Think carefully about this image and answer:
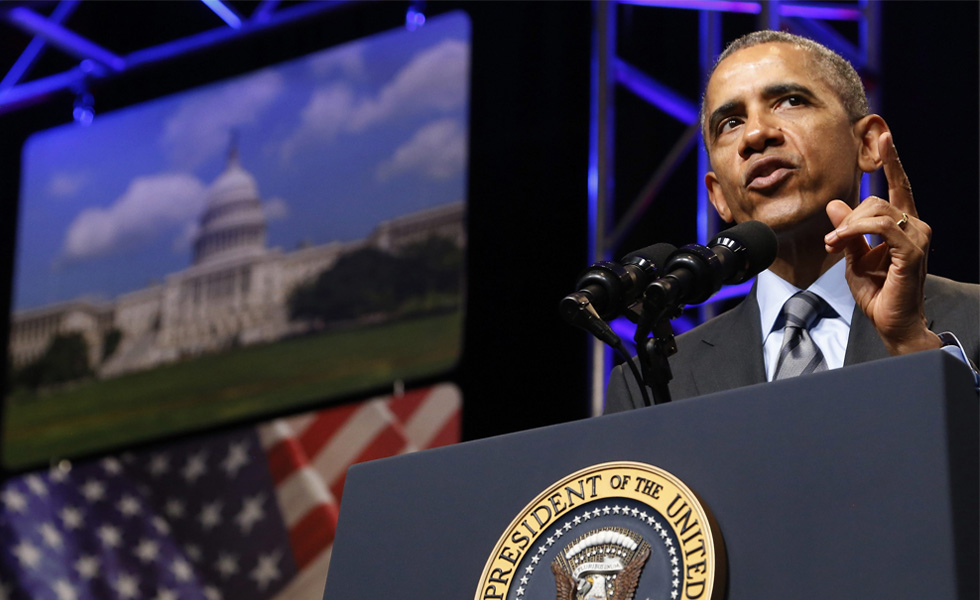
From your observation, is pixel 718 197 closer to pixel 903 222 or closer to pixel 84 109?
pixel 903 222

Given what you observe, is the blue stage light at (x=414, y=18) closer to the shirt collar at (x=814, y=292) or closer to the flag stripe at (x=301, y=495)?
the flag stripe at (x=301, y=495)

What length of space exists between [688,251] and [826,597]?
48cm

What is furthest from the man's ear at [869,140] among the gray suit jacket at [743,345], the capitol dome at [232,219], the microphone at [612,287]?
the capitol dome at [232,219]

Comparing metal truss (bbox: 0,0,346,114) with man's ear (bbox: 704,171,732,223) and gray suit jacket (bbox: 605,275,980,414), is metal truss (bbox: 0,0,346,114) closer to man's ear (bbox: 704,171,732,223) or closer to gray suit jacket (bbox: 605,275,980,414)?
man's ear (bbox: 704,171,732,223)

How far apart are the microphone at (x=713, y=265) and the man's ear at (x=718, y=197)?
52 centimetres

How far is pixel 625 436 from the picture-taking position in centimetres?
110

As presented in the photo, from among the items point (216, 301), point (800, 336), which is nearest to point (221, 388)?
point (216, 301)

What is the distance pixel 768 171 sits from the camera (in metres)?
1.79

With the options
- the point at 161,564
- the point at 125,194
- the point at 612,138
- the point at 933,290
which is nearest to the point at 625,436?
the point at 933,290

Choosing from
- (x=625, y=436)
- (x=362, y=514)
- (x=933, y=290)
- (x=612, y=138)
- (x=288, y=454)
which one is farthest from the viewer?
(x=288, y=454)

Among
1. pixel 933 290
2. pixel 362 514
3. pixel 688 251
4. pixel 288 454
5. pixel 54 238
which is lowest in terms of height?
pixel 362 514

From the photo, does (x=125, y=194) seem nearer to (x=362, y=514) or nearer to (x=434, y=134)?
(x=434, y=134)

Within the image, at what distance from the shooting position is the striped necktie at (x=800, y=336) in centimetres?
162

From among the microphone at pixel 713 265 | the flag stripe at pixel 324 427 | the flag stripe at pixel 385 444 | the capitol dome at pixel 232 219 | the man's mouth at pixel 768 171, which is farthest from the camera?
the capitol dome at pixel 232 219
